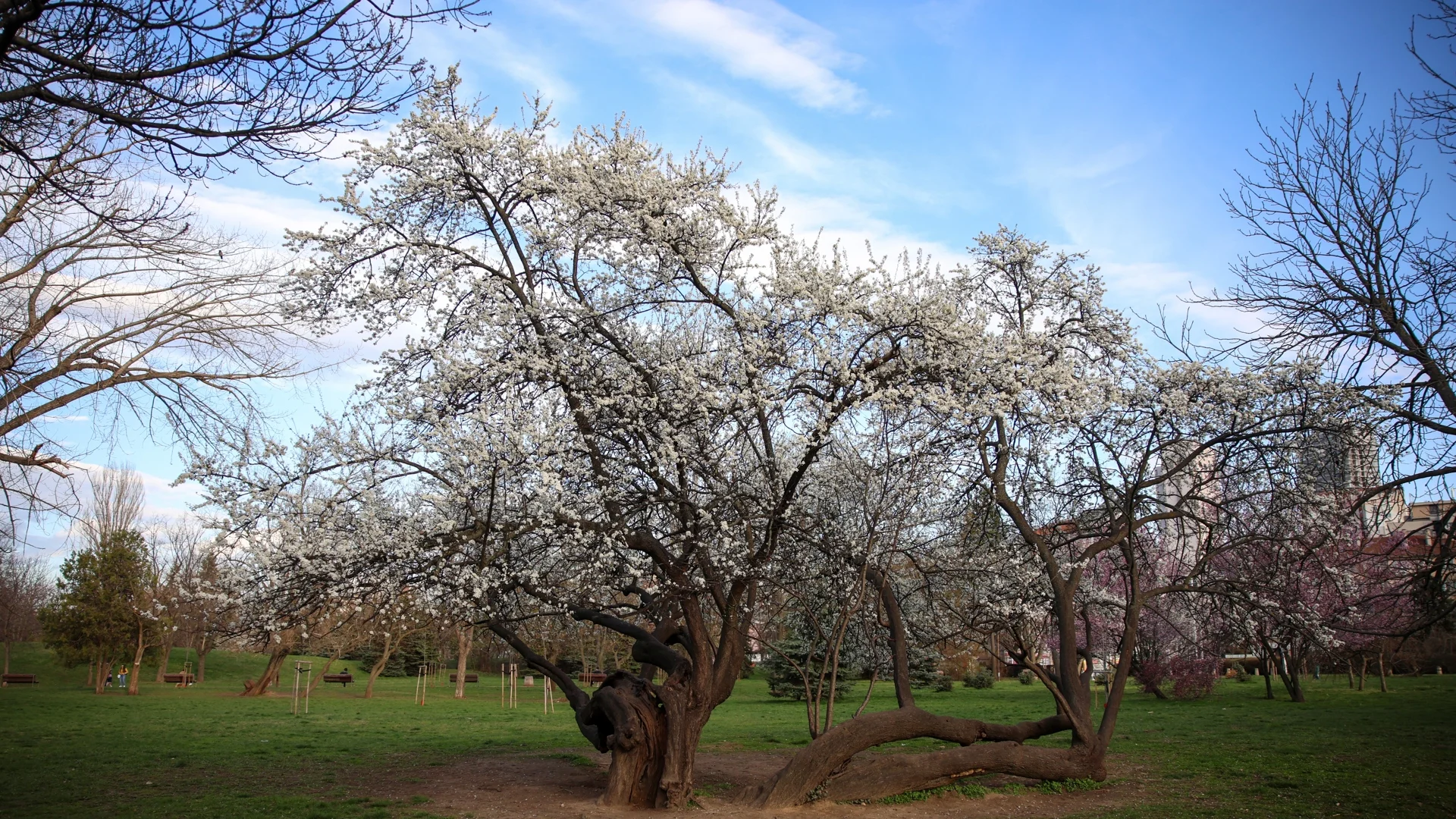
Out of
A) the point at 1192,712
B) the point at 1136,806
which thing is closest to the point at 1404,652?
the point at 1192,712

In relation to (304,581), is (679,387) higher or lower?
higher

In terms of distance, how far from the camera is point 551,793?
10.0m

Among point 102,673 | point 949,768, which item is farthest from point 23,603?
point 949,768

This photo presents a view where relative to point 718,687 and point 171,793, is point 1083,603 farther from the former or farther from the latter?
point 171,793

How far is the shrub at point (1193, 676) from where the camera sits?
23.8 m

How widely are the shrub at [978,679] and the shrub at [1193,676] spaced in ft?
31.8

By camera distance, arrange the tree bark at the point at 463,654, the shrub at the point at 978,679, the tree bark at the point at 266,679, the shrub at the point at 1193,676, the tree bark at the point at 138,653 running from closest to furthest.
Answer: the shrub at the point at 1193,676 < the tree bark at the point at 266,679 < the tree bark at the point at 138,653 < the tree bark at the point at 463,654 < the shrub at the point at 978,679

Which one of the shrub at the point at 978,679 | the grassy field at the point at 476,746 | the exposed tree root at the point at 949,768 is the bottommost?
the shrub at the point at 978,679

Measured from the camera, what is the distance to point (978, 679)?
33.9 m

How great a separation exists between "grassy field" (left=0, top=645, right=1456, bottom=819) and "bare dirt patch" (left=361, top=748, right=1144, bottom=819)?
424 mm

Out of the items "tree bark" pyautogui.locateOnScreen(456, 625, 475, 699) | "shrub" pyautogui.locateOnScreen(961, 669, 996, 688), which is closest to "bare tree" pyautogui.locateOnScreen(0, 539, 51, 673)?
"tree bark" pyautogui.locateOnScreen(456, 625, 475, 699)

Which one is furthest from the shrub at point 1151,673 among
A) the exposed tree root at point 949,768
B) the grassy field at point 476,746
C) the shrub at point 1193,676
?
the exposed tree root at point 949,768

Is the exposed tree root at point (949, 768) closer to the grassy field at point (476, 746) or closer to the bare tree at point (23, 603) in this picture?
the grassy field at point (476, 746)

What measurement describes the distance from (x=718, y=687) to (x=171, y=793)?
19.2 ft
